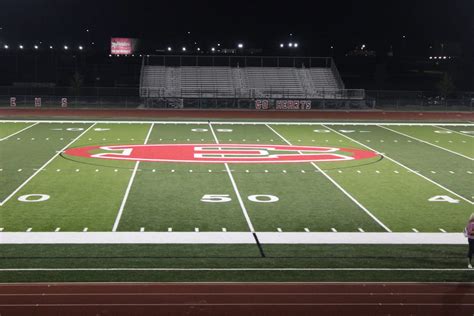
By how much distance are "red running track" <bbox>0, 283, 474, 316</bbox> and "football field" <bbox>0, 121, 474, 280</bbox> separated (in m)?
1.13

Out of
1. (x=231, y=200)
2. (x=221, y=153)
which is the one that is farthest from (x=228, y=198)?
(x=221, y=153)

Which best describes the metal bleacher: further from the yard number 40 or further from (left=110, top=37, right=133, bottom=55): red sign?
the yard number 40

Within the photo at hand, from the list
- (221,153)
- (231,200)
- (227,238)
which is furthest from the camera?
(221,153)

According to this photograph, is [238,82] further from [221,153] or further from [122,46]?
[221,153]

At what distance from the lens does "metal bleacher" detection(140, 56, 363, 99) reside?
63.9 meters

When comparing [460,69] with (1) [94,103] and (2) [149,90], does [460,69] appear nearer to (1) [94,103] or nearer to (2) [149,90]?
(2) [149,90]

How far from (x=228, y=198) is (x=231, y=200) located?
0.30 meters

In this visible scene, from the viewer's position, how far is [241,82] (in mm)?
68375

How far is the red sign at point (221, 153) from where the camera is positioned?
27.6m

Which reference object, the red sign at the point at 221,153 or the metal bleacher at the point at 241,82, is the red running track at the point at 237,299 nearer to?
the red sign at the point at 221,153

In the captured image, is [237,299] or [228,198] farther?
[228,198]

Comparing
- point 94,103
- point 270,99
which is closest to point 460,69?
point 270,99

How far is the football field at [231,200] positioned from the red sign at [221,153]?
84 mm

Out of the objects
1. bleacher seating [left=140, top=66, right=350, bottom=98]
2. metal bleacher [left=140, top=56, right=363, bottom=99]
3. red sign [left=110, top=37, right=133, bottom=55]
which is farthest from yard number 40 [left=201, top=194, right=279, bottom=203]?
red sign [left=110, top=37, right=133, bottom=55]
